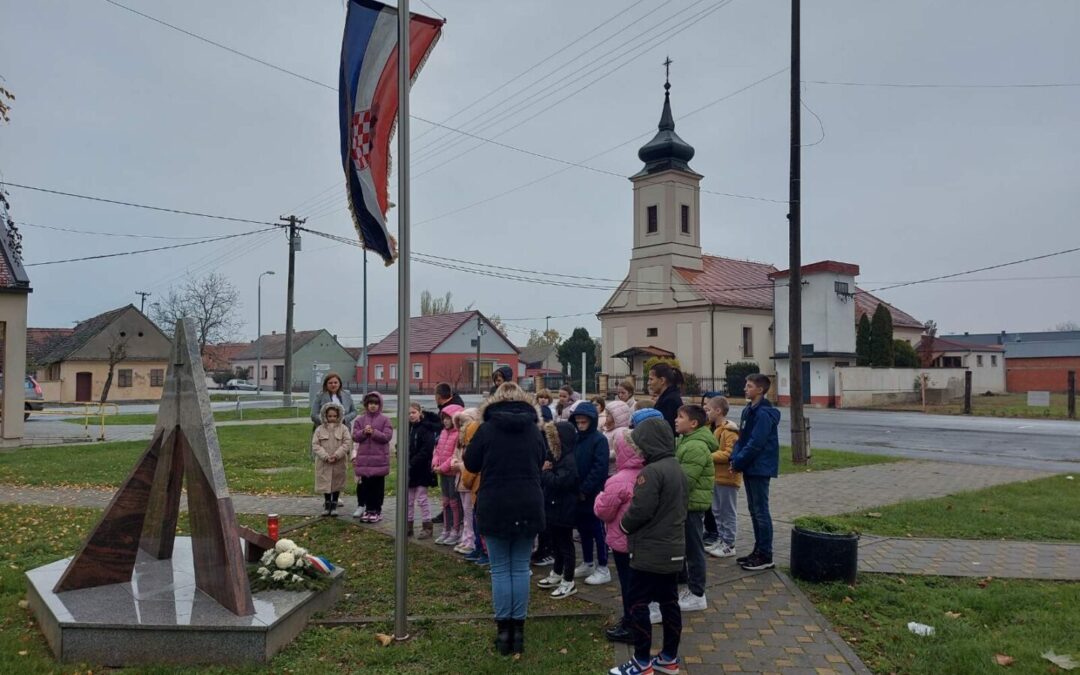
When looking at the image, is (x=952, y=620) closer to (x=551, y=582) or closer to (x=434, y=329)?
(x=551, y=582)

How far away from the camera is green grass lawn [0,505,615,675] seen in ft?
15.6

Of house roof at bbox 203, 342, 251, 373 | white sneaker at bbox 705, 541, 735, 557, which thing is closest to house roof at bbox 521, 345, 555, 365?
house roof at bbox 203, 342, 251, 373

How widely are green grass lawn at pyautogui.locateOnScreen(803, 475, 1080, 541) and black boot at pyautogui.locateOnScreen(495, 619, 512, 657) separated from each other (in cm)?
408

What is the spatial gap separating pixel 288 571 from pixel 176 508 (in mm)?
1361

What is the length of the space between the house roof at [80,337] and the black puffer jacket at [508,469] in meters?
52.4

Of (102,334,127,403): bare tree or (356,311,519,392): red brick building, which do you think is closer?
(102,334,127,403): bare tree

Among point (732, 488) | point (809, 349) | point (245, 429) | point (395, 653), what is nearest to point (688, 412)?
point (732, 488)

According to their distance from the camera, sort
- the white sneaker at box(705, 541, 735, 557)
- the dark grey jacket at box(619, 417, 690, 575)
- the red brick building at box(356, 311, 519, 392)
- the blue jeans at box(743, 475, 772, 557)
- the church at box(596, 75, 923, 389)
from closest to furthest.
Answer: the dark grey jacket at box(619, 417, 690, 575), the blue jeans at box(743, 475, 772, 557), the white sneaker at box(705, 541, 735, 557), the church at box(596, 75, 923, 389), the red brick building at box(356, 311, 519, 392)

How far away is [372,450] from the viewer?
8867mm

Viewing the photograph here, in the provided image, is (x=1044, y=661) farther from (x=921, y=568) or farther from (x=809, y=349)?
(x=809, y=349)

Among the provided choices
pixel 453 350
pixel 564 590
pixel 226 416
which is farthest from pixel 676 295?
pixel 564 590

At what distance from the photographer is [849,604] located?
5.93m

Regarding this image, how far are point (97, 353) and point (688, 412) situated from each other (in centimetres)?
5274

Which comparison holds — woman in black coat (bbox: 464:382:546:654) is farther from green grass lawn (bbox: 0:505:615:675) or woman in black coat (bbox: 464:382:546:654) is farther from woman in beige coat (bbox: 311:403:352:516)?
woman in beige coat (bbox: 311:403:352:516)
